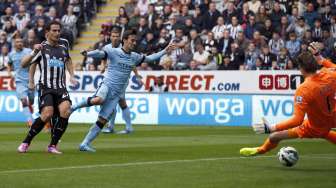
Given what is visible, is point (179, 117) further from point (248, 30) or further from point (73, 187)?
point (73, 187)

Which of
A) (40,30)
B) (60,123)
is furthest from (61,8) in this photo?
(60,123)

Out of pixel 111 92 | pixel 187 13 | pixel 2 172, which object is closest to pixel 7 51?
pixel 187 13

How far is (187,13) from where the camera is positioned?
33.1 metres

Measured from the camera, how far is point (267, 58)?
29766 mm

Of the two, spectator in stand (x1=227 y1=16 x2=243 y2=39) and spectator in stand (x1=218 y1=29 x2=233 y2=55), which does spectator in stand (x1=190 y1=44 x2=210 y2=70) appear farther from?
spectator in stand (x1=227 y1=16 x2=243 y2=39)

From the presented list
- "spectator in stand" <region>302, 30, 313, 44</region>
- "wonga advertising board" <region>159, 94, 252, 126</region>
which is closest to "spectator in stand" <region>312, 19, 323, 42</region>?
"spectator in stand" <region>302, 30, 313, 44</region>

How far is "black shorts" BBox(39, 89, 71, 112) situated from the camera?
50.7 ft

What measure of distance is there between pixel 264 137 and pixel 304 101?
8.40 meters

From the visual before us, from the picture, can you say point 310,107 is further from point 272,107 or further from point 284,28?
point 284,28

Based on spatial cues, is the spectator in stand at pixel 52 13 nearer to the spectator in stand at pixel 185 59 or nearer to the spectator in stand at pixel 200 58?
the spectator in stand at pixel 185 59

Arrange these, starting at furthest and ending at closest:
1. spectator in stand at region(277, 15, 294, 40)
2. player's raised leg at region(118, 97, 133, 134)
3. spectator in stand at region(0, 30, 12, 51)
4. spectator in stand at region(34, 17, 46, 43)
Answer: spectator in stand at region(0, 30, 12, 51) < spectator in stand at region(34, 17, 46, 43) < spectator in stand at region(277, 15, 294, 40) < player's raised leg at region(118, 97, 133, 134)

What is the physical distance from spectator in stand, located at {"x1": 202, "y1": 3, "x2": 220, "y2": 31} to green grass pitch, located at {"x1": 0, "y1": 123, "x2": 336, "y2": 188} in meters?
12.6

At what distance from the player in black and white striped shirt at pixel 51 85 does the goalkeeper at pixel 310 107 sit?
158 inches

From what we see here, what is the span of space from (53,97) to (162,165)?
10.5 feet
